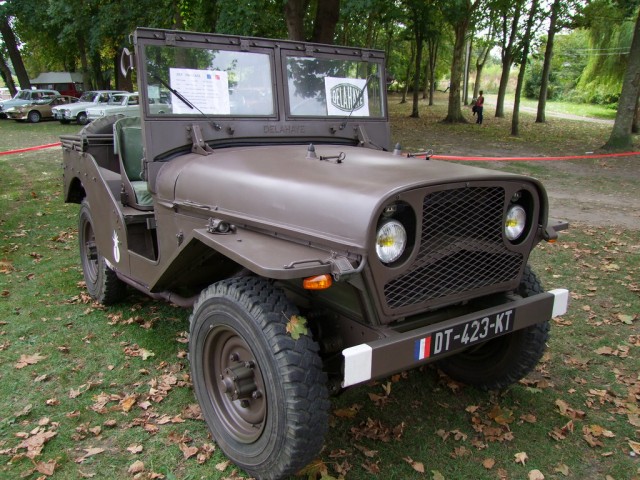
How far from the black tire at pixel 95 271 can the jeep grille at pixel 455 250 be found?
2.91m

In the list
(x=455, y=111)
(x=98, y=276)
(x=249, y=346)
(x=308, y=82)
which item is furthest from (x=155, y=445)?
(x=455, y=111)

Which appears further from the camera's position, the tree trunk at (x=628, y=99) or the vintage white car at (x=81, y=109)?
the vintage white car at (x=81, y=109)

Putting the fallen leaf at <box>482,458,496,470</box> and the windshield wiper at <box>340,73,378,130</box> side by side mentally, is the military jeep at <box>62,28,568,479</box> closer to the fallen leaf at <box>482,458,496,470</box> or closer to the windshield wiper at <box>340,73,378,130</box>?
the windshield wiper at <box>340,73,378,130</box>

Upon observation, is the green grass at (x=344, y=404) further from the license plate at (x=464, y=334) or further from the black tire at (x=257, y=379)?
the license plate at (x=464, y=334)

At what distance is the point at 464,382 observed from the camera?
348cm

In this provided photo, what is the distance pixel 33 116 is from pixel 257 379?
1026 inches

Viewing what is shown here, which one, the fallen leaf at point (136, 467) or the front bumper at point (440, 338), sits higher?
the front bumper at point (440, 338)

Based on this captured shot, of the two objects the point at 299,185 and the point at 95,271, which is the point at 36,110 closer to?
the point at 95,271

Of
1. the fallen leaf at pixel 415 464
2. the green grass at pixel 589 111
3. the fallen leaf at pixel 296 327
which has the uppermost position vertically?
the fallen leaf at pixel 296 327

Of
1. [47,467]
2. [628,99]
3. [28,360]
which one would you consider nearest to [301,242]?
[47,467]

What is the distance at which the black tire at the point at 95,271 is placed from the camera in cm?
439

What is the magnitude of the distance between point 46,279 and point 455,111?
62.8 ft

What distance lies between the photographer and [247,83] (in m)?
3.49

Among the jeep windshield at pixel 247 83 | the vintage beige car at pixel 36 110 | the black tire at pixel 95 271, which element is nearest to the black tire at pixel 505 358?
the jeep windshield at pixel 247 83
